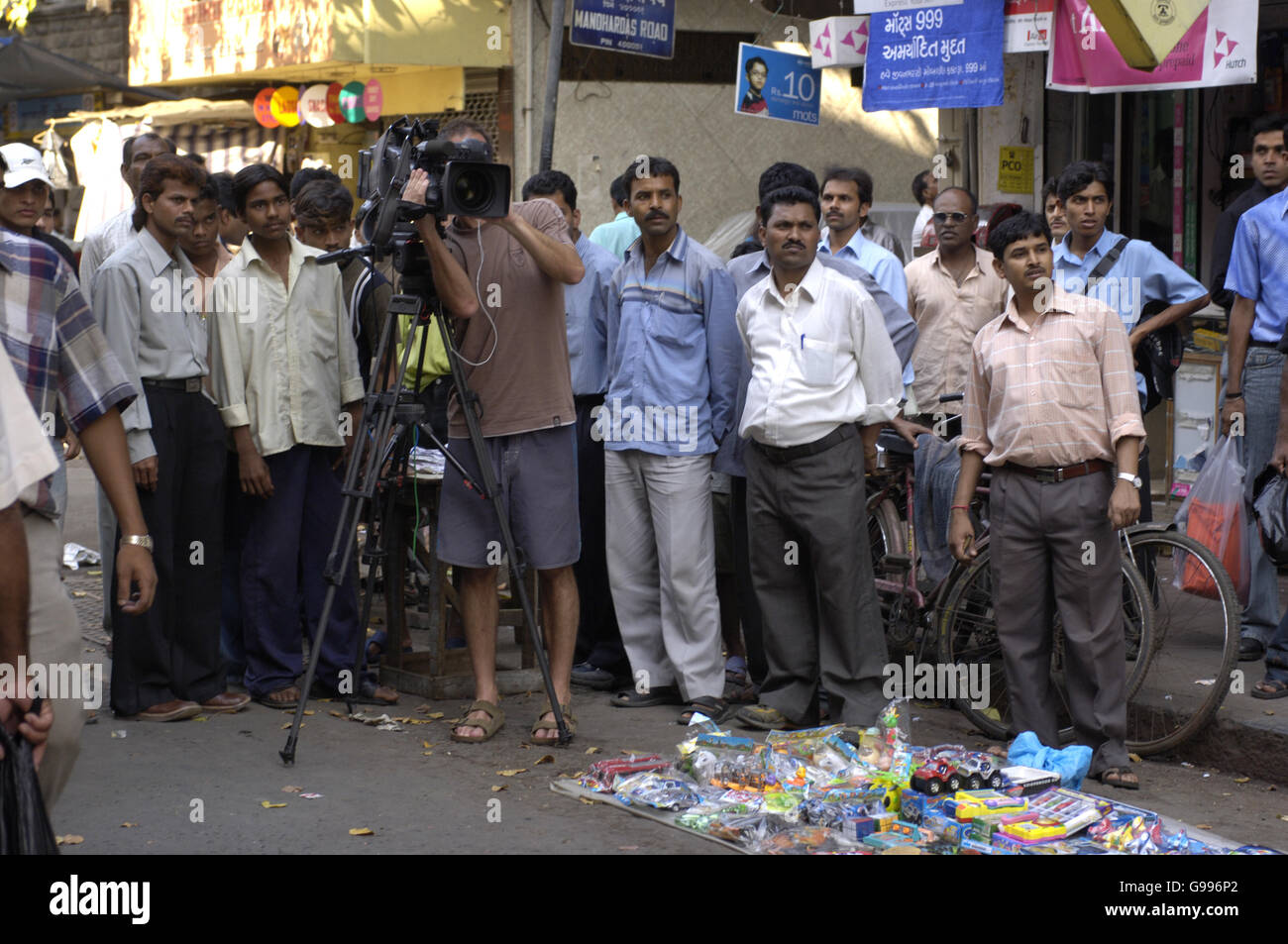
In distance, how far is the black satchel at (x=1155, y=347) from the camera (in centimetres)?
643

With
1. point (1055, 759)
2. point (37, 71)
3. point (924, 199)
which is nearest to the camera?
point (1055, 759)

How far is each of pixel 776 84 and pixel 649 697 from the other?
6.01m

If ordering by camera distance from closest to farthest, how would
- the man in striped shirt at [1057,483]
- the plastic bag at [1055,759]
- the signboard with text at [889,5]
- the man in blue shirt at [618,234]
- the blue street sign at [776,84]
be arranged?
the plastic bag at [1055,759]
the man in striped shirt at [1057,483]
the signboard with text at [889,5]
the man in blue shirt at [618,234]
the blue street sign at [776,84]

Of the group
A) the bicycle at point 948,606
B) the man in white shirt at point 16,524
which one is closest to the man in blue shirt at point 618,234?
the bicycle at point 948,606

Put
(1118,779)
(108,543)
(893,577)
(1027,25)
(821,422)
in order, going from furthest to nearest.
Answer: (1027,25) < (893,577) < (108,543) < (821,422) < (1118,779)

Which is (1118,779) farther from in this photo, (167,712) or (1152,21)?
(1152,21)

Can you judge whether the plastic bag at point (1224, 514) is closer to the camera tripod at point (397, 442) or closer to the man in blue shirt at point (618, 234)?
the camera tripod at point (397, 442)

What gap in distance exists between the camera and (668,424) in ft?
20.8

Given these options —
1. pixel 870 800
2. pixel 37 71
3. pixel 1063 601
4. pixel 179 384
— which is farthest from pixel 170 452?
pixel 37 71

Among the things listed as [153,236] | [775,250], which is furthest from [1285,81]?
[153,236]

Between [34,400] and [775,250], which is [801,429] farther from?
[34,400]

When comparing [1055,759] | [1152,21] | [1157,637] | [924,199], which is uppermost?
[1152,21]

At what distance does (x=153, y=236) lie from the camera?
617 centimetres

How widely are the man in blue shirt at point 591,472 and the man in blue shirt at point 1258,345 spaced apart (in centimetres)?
272
